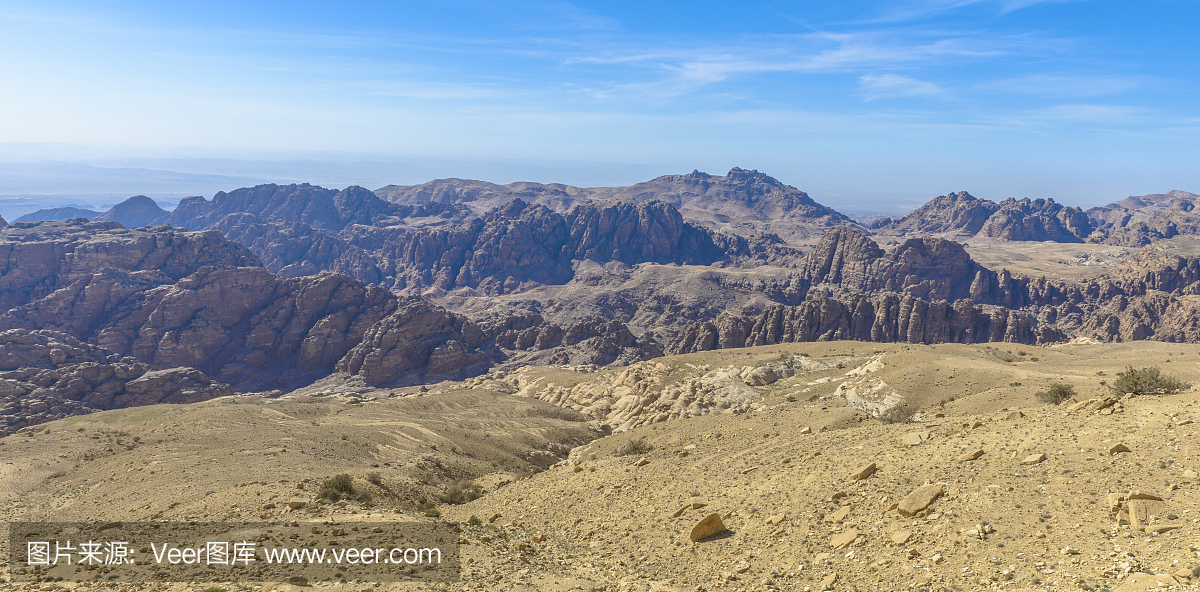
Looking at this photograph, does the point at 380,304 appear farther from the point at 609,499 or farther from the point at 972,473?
the point at 972,473

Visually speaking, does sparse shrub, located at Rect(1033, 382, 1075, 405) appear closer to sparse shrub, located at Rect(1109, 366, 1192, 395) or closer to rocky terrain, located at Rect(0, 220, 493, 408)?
sparse shrub, located at Rect(1109, 366, 1192, 395)

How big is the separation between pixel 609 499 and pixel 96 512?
24.5m

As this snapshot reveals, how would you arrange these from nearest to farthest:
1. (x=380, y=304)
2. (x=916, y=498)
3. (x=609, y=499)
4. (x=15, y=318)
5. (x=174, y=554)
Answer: (x=916, y=498)
(x=174, y=554)
(x=609, y=499)
(x=15, y=318)
(x=380, y=304)

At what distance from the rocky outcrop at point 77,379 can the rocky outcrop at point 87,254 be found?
61030mm

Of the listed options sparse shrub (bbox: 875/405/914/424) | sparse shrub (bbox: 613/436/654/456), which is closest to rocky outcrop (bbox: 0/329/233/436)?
sparse shrub (bbox: 613/436/654/456)

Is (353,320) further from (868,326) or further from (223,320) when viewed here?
(868,326)

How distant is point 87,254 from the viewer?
155 meters

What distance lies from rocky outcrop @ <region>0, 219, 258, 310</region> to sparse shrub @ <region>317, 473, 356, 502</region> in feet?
509

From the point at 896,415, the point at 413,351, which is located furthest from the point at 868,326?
the point at 413,351

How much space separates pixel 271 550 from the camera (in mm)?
19766

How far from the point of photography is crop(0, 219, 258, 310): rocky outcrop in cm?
14925

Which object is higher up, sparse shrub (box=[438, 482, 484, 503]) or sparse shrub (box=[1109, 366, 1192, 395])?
sparse shrub (box=[1109, 366, 1192, 395])

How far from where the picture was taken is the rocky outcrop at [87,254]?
149 m

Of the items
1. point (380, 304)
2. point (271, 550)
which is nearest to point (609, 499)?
point (271, 550)
